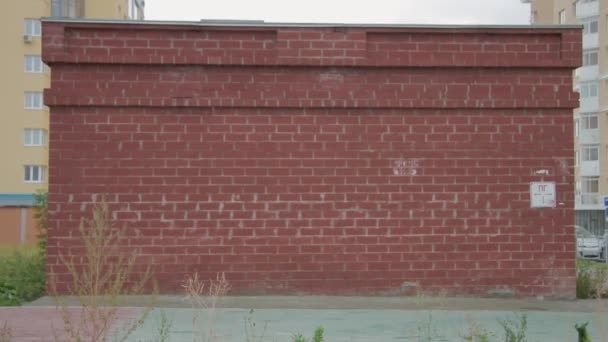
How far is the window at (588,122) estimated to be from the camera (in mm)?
63625

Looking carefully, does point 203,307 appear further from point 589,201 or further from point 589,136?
point 589,201

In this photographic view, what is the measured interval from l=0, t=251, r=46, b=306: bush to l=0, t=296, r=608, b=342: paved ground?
0.63 metres

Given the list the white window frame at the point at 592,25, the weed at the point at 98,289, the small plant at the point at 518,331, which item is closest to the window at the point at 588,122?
the white window frame at the point at 592,25

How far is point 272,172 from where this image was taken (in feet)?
42.7

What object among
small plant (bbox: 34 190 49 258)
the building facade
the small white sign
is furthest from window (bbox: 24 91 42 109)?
the small white sign

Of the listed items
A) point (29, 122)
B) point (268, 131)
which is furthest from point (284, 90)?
point (29, 122)

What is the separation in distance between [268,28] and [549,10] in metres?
64.7

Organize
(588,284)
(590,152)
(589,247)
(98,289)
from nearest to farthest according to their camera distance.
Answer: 1. (98,289)
2. (588,284)
3. (589,247)
4. (590,152)

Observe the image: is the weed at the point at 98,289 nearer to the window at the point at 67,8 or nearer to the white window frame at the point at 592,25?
the window at the point at 67,8

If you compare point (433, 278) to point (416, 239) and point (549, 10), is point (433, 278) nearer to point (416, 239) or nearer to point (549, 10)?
point (416, 239)

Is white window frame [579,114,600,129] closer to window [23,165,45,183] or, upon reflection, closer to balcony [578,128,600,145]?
balcony [578,128,600,145]

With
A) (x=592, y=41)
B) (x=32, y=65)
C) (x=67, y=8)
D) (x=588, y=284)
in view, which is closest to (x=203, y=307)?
(x=588, y=284)

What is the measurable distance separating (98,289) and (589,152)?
6131 centimetres

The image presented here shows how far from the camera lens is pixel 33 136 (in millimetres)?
56875
